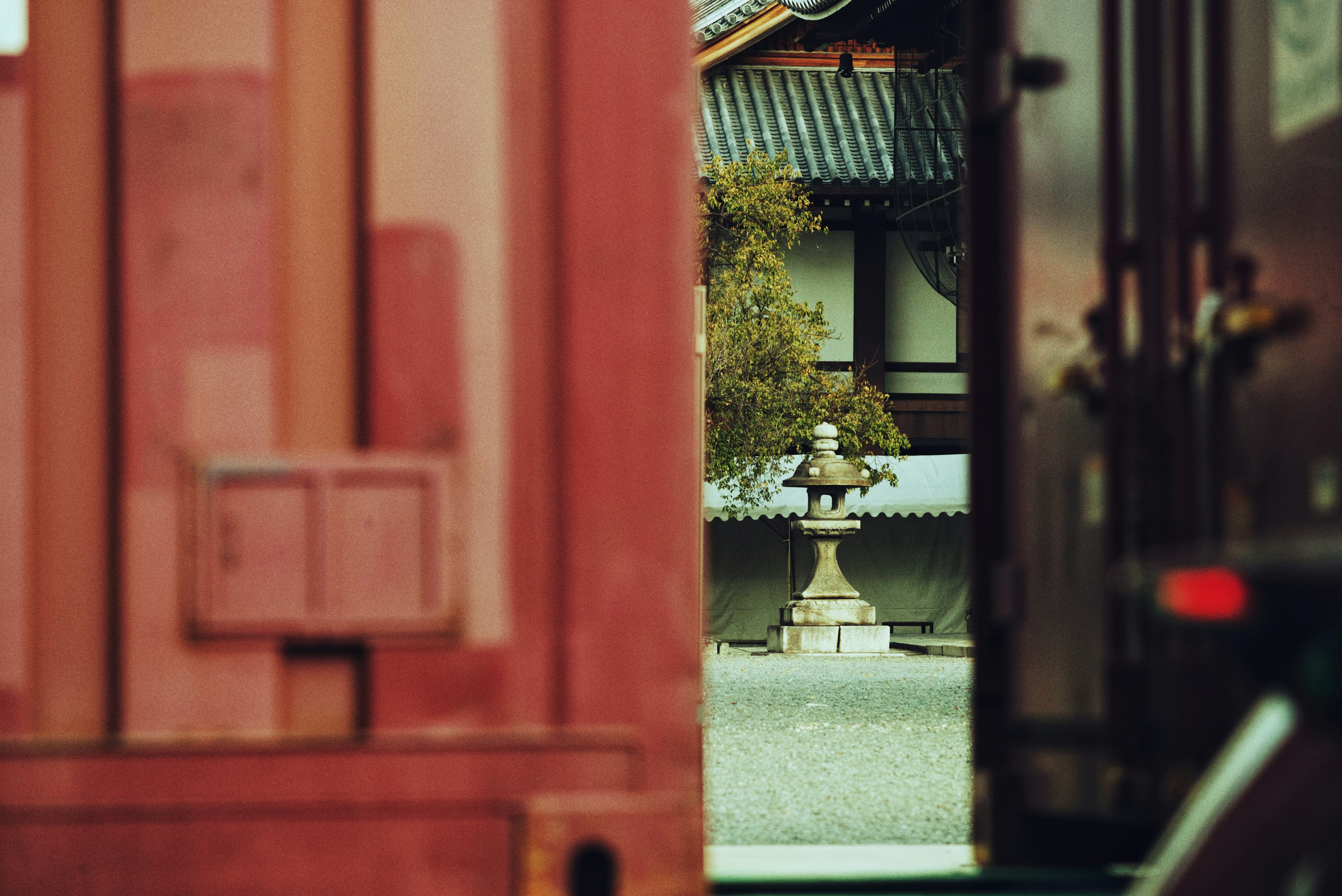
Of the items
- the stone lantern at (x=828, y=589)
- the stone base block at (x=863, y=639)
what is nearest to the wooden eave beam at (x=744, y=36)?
the stone lantern at (x=828, y=589)

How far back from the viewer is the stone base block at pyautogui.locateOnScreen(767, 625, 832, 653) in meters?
16.8

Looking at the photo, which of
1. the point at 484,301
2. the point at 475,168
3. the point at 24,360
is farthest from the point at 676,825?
the point at 24,360

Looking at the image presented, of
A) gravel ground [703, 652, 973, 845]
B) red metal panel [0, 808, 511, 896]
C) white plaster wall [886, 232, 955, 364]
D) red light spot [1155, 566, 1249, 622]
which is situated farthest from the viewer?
white plaster wall [886, 232, 955, 364]

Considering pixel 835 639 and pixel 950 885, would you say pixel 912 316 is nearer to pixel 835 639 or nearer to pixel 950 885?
pixel 835 639

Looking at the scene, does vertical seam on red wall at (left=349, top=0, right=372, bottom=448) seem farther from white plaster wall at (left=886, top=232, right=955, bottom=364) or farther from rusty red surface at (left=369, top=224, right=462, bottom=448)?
white plaster wall at (left=886, top=232, right=955, bottom=364)

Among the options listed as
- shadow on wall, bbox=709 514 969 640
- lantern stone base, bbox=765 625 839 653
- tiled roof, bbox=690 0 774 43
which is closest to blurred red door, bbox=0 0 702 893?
lantern stone base, bbox=765 625 839 653

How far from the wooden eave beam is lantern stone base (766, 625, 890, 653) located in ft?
27.4

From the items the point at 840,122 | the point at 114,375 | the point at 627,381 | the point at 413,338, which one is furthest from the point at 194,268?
the point at 840,122

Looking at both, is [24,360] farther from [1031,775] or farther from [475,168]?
[1031,775]

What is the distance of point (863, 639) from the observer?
667 inches

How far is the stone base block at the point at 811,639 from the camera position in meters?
16.8

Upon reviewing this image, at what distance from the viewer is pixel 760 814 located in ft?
20.5

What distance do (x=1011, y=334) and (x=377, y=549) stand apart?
1.47 metres

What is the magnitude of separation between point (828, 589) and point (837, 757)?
9087mm
